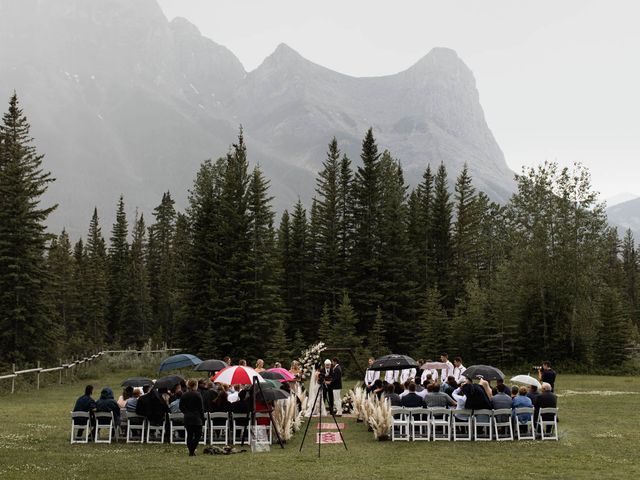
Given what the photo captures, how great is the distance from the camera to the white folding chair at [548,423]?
16578 millimetres

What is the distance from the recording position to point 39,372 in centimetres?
3397

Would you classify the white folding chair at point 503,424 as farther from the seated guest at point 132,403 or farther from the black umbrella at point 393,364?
the seated guest at point 132,403

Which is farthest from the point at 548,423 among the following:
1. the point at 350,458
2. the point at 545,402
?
the point at 350,458

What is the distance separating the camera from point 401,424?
17.3 metres

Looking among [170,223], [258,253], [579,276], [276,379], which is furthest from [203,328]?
[170,223]

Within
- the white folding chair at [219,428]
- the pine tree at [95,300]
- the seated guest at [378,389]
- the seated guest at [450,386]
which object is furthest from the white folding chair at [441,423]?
the pine tree at [95,300]

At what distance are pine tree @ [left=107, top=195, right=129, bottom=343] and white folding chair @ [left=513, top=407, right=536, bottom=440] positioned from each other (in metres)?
62.1

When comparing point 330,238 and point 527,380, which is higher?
point 330,238

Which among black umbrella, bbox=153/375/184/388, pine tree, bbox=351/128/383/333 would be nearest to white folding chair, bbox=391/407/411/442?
black umbrella, bbox=153/375/184/388

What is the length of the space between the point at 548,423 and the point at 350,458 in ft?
18.8

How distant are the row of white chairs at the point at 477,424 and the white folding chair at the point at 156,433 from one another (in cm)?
604

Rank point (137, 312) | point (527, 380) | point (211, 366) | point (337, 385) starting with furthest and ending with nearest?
point (137, 312) → point (337, 385) → point (211, 366) → point (527, 380)

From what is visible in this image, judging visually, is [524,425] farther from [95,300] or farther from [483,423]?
[95,300]

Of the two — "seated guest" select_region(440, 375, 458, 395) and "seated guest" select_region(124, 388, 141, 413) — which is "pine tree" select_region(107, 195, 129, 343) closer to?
"seated guest" select_region(124, 388, 141, 413)
